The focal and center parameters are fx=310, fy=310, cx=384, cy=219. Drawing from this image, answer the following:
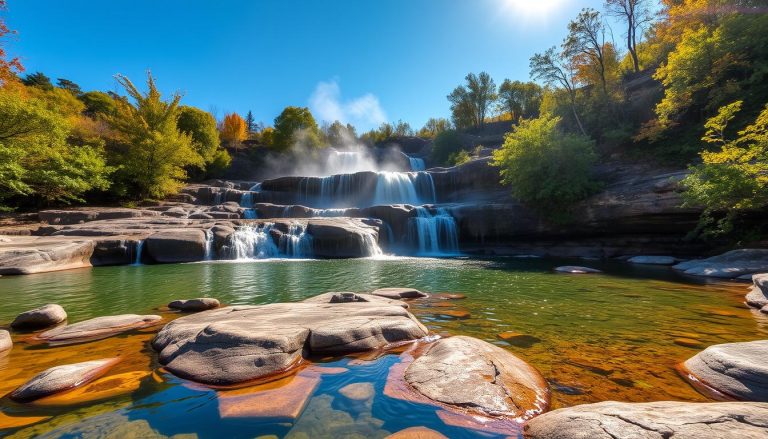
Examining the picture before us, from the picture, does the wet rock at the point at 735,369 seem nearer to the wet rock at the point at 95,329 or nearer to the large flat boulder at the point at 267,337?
the large flat boulder at the point at 267,337

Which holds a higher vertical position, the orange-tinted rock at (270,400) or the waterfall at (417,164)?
the waterfall at (417,164)

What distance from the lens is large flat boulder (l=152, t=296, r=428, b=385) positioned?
10.7ft

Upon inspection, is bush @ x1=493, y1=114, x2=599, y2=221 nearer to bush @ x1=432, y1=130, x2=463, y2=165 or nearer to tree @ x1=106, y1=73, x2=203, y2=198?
bush @ x1=432, y1=130, x2=463, y2=165

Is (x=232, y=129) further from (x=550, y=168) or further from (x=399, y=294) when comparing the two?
(x=399, y=294)

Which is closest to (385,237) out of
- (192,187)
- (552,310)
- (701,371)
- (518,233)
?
(518,233)

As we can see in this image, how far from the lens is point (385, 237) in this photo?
21.5 metres

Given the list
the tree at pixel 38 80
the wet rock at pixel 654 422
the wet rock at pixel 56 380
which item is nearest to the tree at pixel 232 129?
the tree at pixel 38 80

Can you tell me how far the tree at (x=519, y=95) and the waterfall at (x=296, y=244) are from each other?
4657 centimetres

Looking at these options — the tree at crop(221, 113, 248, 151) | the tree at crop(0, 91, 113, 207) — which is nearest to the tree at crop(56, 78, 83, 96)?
the tree at crop(221, 113, 248, 151)

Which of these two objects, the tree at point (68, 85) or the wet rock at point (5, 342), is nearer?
the wet rock at point (5, 342)

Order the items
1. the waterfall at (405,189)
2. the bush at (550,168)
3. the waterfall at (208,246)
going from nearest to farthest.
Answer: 1. the waterfall at (208,246)
2. the bush at (550,168)
3. the waterfall at (405,189)

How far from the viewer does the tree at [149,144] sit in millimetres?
26109

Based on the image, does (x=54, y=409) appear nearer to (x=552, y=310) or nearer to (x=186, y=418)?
(x=186, y=418)

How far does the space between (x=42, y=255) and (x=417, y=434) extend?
17.8 metres
